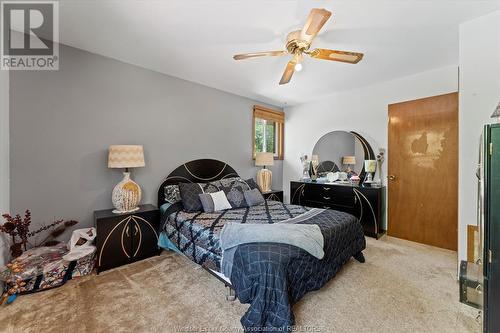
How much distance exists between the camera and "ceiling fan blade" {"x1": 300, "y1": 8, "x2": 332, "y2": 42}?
148 centimetres

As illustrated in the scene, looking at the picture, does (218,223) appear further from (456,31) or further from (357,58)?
(456,31)

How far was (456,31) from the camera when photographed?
2.14m

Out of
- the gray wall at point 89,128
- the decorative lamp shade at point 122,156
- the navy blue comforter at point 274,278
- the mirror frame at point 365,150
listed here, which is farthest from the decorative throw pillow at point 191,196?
the mirror frame at point 365,150

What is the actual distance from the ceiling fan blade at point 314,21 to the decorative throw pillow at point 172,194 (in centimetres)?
251

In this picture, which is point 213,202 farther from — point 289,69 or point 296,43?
point 296,43

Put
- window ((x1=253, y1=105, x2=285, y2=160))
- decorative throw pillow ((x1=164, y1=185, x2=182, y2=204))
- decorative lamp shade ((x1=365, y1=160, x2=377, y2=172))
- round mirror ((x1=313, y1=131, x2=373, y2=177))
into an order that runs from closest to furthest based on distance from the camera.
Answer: decorative throw pillow ((x1=164, y1=185, x2=182, y2=204)), decorative lamp shade ((x1=365, y1=160, x2=377, y2=172)), round mirror ((x1=313, y1=131, x2=373, y2=177)), window ((x1=253, y1=105, x2=285, y2=160))

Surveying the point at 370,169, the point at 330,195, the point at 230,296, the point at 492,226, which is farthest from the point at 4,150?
the point at 370,169

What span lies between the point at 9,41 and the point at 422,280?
16.1 feet

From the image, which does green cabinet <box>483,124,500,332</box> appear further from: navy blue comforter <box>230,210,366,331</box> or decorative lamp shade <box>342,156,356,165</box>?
decorative lamp shade <box>342,156,356,165</box>

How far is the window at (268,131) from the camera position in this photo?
4.59 metres

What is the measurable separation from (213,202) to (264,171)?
5.88ft

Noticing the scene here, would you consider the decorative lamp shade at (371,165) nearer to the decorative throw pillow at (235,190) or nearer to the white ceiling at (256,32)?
the white ceiling at (256,32)

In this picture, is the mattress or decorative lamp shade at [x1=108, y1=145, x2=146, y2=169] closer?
the mattress
